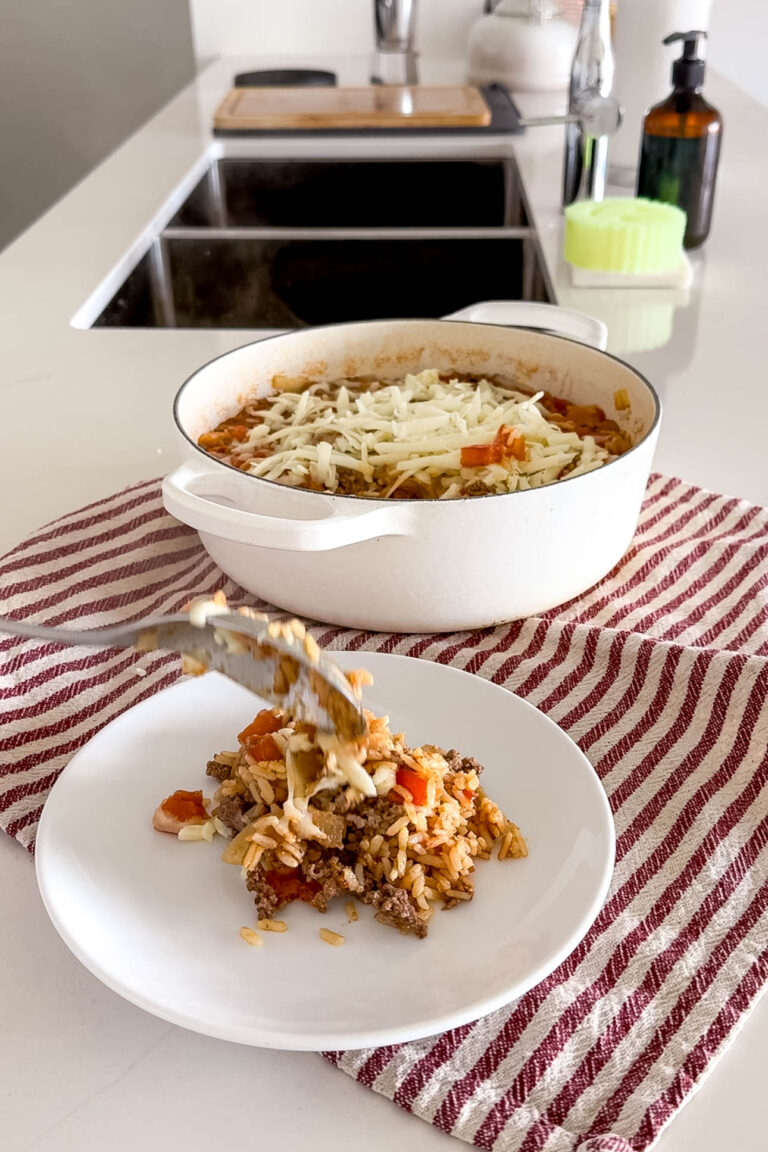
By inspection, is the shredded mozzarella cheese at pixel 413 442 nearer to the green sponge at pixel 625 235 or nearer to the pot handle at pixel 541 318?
the pot handle at pixel 541 318

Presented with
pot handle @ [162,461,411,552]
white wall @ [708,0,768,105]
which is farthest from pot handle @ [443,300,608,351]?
white wall @ [708,0,768,105]

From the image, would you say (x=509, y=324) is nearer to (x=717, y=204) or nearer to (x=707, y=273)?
(x=707, y=273)

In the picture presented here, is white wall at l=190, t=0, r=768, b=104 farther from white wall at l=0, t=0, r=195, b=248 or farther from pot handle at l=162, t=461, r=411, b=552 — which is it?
pot handle at l=162, t=461, r=411, b=552

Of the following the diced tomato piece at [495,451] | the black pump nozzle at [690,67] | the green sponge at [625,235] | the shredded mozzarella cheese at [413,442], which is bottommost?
the green sponge at [625,235]

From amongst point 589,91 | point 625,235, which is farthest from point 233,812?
point 589,91

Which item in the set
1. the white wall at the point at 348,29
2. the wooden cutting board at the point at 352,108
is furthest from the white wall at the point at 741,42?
the wooden cutting board at the point at 352,108

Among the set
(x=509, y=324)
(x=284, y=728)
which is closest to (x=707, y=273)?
(x=509, y=324)

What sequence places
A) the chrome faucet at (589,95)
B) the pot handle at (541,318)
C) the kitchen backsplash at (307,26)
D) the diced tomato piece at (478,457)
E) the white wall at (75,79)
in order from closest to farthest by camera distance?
the diced tomato piece at (478,457) → the pot handle at (541,318) → the chrome faucet at (589,95) → the kitchen backsplash at (307,26) → the white wall at (75,79)
